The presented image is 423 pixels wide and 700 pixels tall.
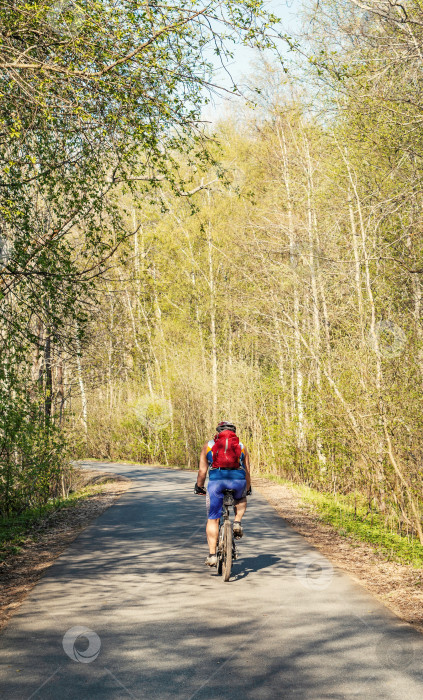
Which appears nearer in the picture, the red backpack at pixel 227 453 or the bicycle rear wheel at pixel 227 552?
the bicycle rear wheel at pixel 227 552

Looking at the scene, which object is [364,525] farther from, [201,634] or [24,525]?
[201,634]

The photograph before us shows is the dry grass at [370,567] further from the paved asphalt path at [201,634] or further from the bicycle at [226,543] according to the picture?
the bicycle at [226,543]

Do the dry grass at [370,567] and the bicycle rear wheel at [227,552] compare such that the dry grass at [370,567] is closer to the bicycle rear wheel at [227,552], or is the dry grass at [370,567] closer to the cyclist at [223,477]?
the bicycle rear wheel at [227,552]

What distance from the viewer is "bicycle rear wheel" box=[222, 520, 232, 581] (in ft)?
25.4

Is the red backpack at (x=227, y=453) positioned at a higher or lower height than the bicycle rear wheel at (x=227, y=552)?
higher

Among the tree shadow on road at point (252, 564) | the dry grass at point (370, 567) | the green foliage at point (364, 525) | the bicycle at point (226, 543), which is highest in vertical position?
the bicycle at point (226, 543)

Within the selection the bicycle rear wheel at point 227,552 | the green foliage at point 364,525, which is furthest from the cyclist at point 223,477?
the green foliage at point 364,525

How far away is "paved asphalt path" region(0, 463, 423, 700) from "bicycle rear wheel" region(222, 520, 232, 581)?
127 millimetres

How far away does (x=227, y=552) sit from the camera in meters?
7.76

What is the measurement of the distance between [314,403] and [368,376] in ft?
12.5

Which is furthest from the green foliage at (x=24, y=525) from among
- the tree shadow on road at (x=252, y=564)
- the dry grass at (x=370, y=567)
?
the dry grass at (x=370, y=567)

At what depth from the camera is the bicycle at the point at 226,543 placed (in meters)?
7.74

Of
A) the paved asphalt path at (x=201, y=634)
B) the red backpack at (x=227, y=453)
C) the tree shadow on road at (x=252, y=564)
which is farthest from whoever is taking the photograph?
the tree shadow on road at (x=252, y=564)

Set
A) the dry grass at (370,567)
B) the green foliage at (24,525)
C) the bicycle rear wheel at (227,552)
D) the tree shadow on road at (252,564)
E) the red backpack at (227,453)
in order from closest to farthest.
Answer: the dry grass at (370,567), the bicycle rear wheel at (227,552), the red backpack at (227,453), the tree shadow on road at (252,564), the green foliage at (24,525)
